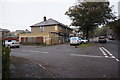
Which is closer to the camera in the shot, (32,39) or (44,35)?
(44,35)

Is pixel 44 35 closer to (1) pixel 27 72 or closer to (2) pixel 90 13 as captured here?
(2) pixel 90 13

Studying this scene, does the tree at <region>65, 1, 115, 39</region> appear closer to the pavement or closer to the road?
the road

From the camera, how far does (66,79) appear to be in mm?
4188

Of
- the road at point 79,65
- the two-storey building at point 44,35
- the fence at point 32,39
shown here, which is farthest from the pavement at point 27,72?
the fence at point 32,39

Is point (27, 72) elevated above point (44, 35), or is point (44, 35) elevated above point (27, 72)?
point (44, 35)

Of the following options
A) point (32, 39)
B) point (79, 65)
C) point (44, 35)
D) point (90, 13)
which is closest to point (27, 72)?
point (79, 65)

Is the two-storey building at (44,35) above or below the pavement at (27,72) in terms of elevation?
above

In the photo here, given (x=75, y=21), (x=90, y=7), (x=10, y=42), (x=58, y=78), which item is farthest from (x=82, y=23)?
(x=58, y=78)

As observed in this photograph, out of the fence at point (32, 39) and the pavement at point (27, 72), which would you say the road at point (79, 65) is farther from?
the fence at point (32, 39)

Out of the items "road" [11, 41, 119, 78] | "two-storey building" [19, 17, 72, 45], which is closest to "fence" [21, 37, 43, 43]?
"two-storey building" [19, 17, 72, 45]

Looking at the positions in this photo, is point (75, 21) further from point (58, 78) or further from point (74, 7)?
point (58, 78)

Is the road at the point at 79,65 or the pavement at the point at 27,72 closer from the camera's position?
the pavement at the point at 27,72

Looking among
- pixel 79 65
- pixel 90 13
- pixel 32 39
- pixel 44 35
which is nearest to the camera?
pixel 79 65

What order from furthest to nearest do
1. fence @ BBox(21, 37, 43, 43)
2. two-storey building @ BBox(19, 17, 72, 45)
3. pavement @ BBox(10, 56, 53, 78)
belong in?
fence @ BBox(21, 37, 43, 43), two-storey building @ BBox(19, 17, 72, 45), pavement @ BBox(10, 56, 53, 78)
